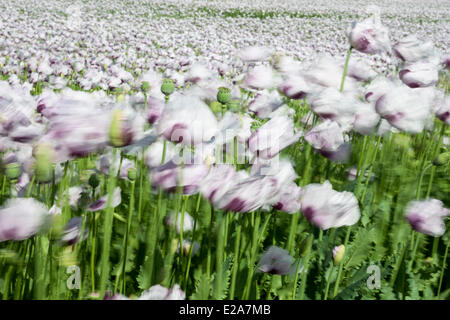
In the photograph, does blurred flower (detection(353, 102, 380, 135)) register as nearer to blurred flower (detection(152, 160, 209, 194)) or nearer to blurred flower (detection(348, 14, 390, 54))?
blurred flower (detection(348, 14, 390, 54))

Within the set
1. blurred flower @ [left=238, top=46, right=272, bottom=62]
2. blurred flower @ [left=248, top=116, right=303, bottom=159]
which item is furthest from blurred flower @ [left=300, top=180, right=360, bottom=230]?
blurred flower @ [left=238, top=46, right=272, bottom=62]

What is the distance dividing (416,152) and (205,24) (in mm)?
7360

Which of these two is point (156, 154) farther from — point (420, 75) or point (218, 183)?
point (420, 75)

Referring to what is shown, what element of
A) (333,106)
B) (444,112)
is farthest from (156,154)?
(444,112)

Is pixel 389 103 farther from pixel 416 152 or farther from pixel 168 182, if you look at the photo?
pixel 416 152

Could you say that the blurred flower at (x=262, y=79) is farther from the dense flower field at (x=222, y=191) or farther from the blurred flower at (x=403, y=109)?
the blurred flower at (x=403, y=109)

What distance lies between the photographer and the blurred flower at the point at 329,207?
31.8 inches

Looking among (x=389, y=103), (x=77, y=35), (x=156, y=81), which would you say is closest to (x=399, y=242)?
(x=389, y=103)

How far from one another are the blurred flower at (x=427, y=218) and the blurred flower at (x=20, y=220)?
2.55 ft

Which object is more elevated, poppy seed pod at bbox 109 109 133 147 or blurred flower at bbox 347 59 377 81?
poppy seed pod at bbox 109 109 133 147

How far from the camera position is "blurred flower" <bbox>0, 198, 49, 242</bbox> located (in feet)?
2.07

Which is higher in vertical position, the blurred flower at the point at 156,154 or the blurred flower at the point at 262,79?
the blurred flower at the point at 262,79

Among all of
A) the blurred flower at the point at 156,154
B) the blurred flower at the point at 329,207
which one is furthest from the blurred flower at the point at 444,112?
→ the blurred flower at the point at 156,154

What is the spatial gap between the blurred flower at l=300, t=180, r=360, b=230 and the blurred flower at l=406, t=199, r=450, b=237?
0.89ft
